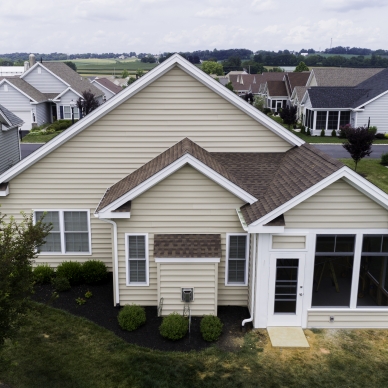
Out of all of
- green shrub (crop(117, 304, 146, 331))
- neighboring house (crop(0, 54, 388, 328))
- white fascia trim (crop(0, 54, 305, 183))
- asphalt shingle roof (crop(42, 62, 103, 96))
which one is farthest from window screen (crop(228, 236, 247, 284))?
asphalt shingle roof (crop(42, 62, 103, 96))

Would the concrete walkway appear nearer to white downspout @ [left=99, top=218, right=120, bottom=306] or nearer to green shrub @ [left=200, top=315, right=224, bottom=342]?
green shrub @ [left=200, top=315, right=224, bottom=342]

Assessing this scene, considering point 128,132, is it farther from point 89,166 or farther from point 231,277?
point 231,277

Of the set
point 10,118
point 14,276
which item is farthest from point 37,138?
point 14,276

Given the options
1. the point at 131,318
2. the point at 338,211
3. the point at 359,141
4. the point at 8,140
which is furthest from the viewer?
the point at 359,141

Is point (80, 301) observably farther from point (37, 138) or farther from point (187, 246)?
point (37, 138)

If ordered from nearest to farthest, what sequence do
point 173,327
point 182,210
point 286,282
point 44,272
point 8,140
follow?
point 173,327 → point 286,282 → point 182,210 → point 44,272 → point 8,140

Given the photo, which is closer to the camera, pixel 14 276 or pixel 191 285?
pixel 14 276
